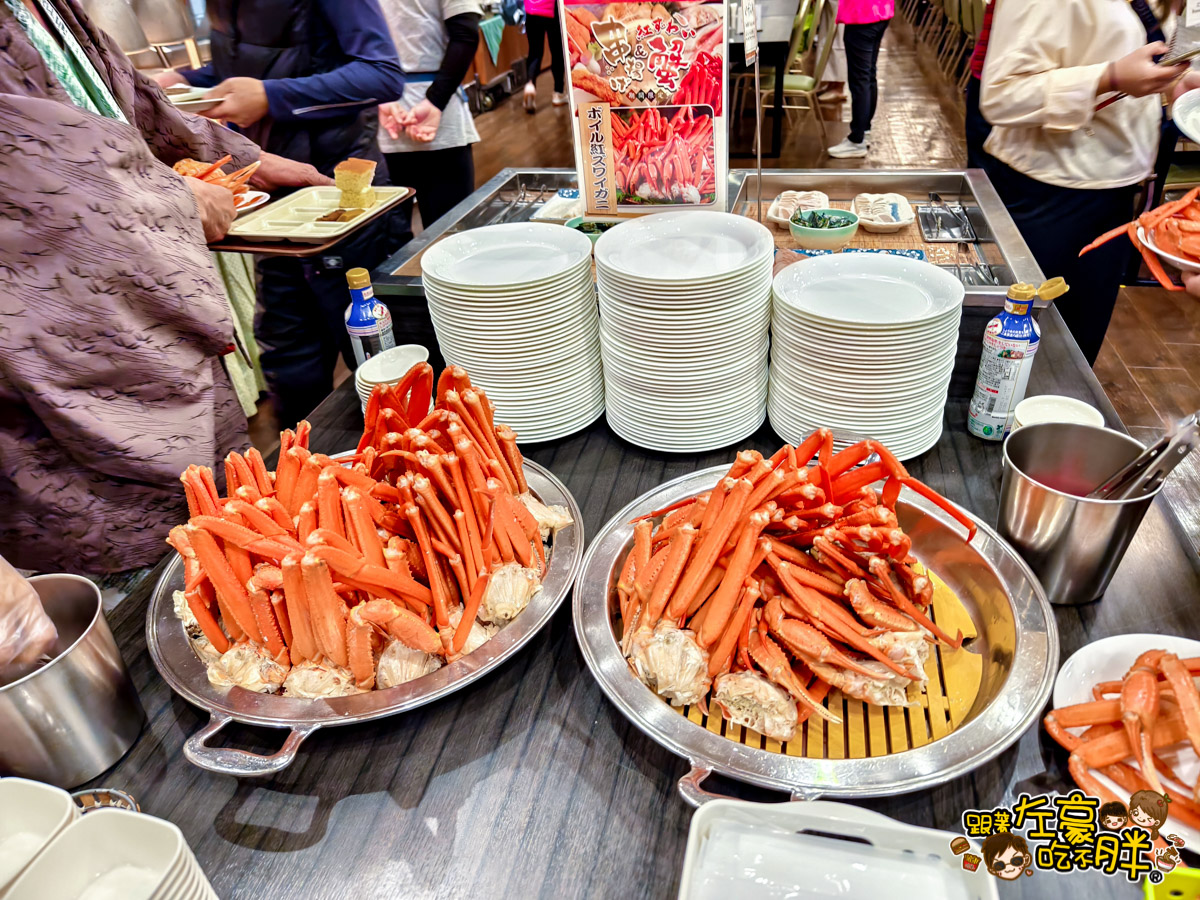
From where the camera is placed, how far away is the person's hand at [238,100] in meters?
2.34

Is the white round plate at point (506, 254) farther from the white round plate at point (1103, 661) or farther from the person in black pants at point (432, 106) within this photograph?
the person in black pants at point (432, 106)

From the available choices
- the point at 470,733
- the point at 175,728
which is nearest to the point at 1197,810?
the point at 470,733

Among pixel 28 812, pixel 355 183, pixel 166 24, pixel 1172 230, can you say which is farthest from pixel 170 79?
pixel 1172 230

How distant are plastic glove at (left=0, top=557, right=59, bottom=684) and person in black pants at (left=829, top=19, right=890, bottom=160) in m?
6.12

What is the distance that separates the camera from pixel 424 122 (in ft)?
10.2

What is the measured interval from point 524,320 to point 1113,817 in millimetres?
1134

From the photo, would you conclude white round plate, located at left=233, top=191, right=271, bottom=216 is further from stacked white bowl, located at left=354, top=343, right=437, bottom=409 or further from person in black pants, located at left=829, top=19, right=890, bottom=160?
person in black pants, located at left=829, top=19, right=890, bottom=160

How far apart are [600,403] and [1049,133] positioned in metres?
1.60

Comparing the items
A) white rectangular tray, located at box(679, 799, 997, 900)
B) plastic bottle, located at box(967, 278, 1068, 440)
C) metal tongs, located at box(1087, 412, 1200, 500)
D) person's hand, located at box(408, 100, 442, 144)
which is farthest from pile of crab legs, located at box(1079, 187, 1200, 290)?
person's hand, located at box(408, 100, 442, 144)

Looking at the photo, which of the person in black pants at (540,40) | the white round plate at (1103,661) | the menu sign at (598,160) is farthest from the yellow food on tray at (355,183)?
the person in black pants at (540,40)

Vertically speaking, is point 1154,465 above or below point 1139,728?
above

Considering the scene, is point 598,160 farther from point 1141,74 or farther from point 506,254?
point 1141,74

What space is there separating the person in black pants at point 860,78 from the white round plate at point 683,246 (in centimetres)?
492

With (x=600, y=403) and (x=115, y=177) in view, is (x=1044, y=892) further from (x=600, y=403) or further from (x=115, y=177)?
(x=115, y=177)
